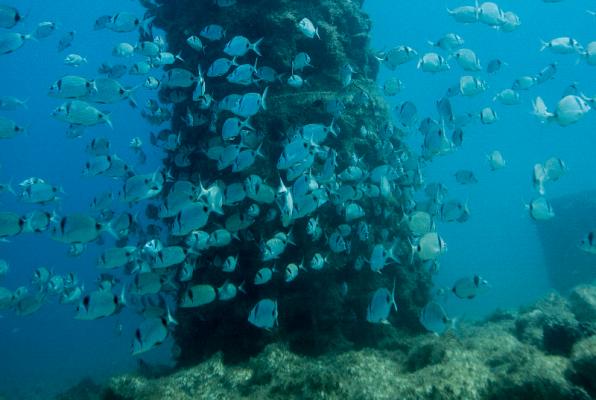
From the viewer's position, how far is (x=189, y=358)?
10219 millimetres

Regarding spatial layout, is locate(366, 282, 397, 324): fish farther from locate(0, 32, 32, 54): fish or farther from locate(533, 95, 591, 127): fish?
locate(0, 32, 32, 54): fish

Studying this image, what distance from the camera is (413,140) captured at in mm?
121250

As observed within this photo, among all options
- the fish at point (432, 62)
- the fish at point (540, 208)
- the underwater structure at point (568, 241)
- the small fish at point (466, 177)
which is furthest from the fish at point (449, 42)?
the underwater structure at point (568, 241)

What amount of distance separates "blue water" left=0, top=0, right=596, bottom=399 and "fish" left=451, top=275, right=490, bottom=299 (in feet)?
37.3

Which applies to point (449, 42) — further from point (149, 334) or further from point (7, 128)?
point (7, 128)

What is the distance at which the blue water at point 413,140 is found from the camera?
36406mm

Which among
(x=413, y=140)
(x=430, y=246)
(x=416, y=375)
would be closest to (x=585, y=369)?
(x=416, y=375)

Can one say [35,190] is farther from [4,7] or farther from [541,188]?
[541,188]

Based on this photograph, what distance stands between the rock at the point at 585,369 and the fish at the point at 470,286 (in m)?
1.61

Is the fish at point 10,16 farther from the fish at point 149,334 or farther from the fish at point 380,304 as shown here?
the fish at point 380,304

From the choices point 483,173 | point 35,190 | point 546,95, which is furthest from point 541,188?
point 546,95

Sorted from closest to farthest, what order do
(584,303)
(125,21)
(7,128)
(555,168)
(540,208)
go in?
(540,208)
(555,168)
(7,128)
(125,21)
(584,303)

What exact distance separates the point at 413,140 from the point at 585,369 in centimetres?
12108

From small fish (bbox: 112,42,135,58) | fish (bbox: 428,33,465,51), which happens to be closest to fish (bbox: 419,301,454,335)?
fish (bbox: 428,33,465,51)
